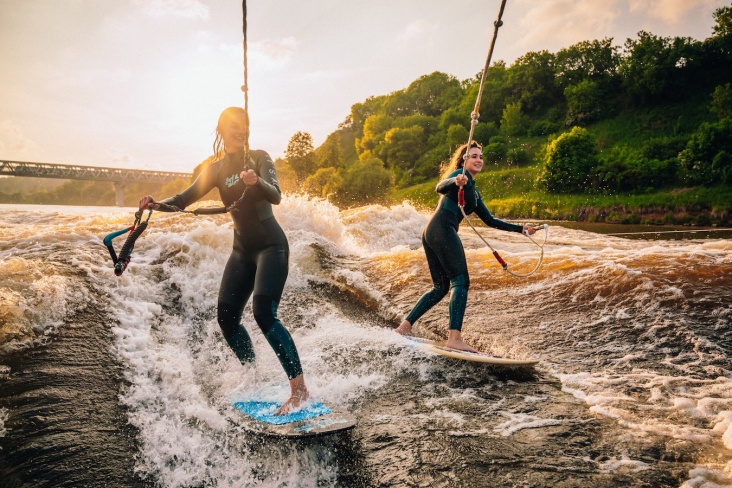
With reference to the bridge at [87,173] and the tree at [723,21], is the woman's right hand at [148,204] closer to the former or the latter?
the bridge at [87,173]

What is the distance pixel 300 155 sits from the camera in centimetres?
7438

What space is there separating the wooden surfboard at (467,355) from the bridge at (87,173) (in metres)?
64.8

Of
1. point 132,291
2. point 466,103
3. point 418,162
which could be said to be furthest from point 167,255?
point 466,103

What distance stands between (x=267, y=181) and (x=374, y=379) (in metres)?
2.68

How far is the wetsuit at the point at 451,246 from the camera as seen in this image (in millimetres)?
5805

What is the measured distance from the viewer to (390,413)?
4.43 m

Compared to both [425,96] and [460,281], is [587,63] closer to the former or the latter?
[425,96]

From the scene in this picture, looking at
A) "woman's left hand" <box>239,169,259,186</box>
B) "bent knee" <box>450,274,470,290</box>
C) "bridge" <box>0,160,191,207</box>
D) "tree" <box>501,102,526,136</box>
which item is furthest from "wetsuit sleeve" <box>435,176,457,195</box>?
"tree" <box>501,102,526,136</box>

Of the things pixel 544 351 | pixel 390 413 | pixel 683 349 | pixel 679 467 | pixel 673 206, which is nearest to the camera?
pixel 679 467

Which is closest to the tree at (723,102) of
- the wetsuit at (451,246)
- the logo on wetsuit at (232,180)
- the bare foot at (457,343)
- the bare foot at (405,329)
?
the wetsuit at (451,246)

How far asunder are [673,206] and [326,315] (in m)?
31.8

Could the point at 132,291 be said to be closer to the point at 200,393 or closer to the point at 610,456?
the point at 200,393

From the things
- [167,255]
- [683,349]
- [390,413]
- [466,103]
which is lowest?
[390,413]

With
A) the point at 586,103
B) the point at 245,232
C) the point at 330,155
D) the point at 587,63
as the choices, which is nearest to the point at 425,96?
the point at 587,63
